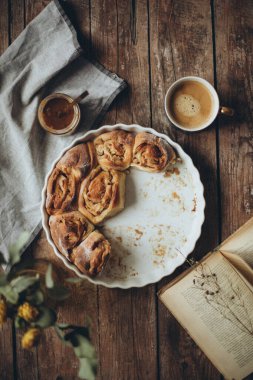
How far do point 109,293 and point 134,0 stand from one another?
1.22 m

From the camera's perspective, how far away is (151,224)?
163cm

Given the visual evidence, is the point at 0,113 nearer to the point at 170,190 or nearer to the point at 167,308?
the point at 170,190

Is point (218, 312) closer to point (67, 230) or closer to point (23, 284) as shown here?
point (67, 230)

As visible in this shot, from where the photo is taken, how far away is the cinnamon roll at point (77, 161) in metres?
1.54

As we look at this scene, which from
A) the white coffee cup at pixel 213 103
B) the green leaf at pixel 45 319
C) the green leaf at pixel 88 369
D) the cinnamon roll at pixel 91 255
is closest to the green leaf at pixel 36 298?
the green leaf at pixel 45 319

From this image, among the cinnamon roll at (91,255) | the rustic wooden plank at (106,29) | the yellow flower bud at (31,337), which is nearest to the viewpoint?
the yellow flower bud at (31,337)

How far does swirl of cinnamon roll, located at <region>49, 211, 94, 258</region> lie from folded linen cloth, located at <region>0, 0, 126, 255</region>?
0.49 feet

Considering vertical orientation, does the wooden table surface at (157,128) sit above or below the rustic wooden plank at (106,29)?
below

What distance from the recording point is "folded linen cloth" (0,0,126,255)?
1.66 metres

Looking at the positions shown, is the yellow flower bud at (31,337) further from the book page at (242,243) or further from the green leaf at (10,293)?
the book page at (242,243)

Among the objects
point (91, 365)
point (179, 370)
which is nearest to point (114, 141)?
point (91, 365)

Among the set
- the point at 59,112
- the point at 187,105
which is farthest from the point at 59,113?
the point at 187,105

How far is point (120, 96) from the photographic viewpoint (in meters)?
1.71

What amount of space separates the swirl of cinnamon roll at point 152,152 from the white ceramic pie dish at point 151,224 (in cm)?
8
